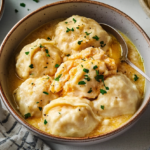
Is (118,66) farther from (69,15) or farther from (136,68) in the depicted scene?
(69,15)

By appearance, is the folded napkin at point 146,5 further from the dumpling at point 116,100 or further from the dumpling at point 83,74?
the dumpling at point 116,100

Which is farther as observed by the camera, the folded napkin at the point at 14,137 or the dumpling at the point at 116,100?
the folded napkin at the point at 14,137

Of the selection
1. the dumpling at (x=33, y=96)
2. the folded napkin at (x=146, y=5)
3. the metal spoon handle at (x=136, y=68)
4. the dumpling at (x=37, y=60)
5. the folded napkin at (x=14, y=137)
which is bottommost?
the folded napkin at (x=14, y=137)

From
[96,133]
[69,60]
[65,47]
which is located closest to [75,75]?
[69,60]

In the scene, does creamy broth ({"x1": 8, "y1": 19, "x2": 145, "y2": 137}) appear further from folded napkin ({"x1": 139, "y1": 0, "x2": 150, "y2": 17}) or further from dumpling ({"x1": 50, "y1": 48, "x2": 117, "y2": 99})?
folded napkin ({"x1": 139, "y1": 0, "x2": 150, "y2": 17})

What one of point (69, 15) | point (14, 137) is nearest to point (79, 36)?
point (69, 15)

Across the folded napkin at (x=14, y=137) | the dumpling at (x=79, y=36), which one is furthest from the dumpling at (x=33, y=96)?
the dumpling at (x=79, y=36)
